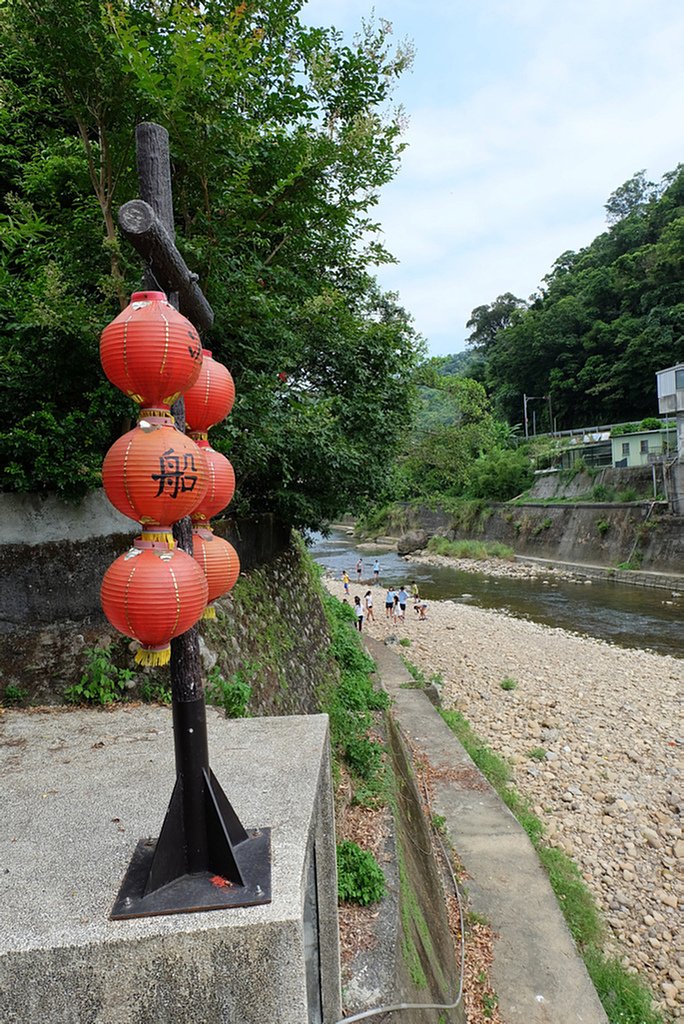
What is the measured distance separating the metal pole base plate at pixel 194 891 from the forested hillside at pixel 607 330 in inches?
1763

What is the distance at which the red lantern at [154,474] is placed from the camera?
2.15 metres

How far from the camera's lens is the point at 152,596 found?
2150 millimetres

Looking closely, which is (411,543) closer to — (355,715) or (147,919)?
(355,715)

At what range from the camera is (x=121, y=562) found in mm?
2240

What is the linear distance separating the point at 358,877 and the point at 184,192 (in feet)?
20.4

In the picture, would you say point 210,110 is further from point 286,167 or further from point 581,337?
point 581,337

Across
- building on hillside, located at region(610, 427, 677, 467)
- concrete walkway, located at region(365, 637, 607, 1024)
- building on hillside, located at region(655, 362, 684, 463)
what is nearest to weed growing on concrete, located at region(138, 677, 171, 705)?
concrete walkway, located at region(365, 637, 607, 1024)

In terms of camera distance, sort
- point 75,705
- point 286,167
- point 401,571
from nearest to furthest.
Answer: point 75,705 < point 286,167 < point 401,571

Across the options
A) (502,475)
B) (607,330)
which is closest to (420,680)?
(502,475)

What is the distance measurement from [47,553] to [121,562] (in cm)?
361

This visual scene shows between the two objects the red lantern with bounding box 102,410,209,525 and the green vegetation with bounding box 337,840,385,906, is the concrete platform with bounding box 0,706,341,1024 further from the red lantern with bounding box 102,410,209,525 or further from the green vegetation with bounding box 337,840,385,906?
the red lantern with bounding box 102,410,209,525

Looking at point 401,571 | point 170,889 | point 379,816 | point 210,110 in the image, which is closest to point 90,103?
point 210,110

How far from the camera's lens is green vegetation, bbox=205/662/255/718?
489 centimetres

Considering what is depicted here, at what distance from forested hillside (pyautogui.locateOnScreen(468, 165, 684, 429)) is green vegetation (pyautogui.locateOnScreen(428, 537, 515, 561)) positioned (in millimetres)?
16665
